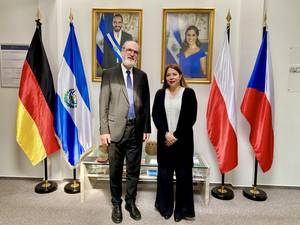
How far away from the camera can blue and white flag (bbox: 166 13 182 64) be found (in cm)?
311

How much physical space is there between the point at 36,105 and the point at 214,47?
2029 mm

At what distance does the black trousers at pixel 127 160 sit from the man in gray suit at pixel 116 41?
3.41 ft

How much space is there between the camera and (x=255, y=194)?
297cm

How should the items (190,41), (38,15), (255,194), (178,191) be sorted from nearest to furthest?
(178,191) < (38,15) < (255,194) < (190,41)

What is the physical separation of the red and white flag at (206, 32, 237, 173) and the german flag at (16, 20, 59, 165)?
1.71m

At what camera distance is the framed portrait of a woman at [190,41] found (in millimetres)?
3092

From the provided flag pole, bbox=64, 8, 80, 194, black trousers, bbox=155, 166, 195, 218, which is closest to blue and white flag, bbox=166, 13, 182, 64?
flag pole, bbox=64, 8, 80, 194

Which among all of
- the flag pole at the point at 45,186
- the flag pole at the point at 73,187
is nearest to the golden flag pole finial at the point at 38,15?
the flag pole at the point at 45,186

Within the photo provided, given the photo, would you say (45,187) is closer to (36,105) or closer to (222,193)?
(36,105)

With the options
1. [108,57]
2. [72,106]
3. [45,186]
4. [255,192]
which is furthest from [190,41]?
[45,186]

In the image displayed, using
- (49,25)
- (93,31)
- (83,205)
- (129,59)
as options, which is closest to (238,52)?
(129,59)

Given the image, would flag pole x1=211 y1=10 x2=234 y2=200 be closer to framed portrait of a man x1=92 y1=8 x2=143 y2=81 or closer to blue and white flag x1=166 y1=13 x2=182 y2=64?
blue and white flag x1=166 y1=13 x2=182 y2=64

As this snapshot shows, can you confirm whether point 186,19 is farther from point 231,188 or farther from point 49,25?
point 231,188

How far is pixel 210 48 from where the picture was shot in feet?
10.2
